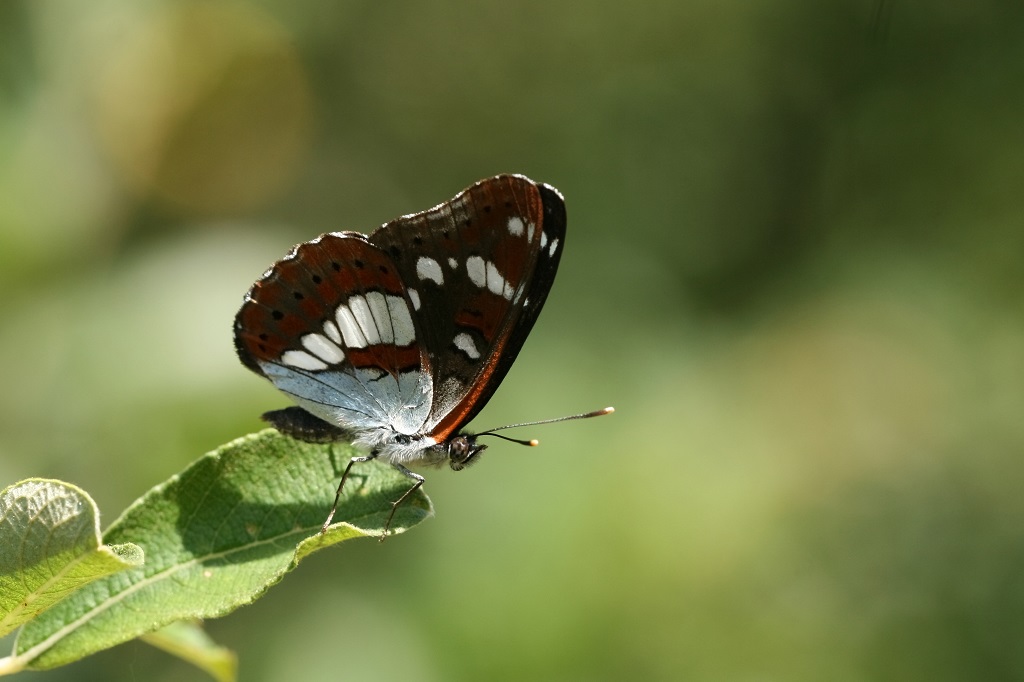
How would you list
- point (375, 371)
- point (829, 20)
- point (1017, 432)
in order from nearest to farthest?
point (375, 371), point (1017, 432), point (829, 20)

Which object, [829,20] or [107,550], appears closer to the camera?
[107,550]

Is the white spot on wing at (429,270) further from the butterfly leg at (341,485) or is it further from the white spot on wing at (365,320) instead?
the butterfly leg at (341,485)

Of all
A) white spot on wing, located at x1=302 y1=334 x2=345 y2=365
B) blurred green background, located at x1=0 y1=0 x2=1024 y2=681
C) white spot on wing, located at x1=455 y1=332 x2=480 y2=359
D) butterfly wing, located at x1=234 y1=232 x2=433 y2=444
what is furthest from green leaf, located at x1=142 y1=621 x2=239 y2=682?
blurred green background, located at x1=0 y1=0 x2=1024 y2=681

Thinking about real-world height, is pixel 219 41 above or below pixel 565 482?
above

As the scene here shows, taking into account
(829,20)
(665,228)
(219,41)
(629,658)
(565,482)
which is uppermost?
(219,41)

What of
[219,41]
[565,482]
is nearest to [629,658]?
[565,482]

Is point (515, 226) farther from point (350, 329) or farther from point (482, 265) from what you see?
point (350, 329)

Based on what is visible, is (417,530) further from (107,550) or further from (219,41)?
(219,41)
